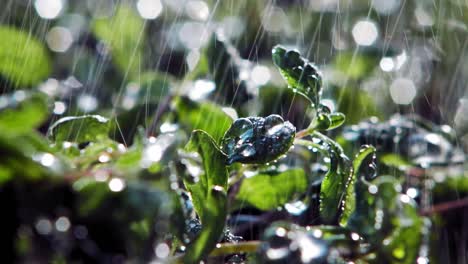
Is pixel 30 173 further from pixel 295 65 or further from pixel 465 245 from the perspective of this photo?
pixel 465 245

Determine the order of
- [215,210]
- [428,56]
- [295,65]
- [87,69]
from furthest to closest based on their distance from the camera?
[428,56] < [87,69] < [295,65] < [215,210]

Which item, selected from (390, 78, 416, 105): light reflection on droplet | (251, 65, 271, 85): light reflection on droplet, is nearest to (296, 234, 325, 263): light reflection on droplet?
(251, 65, 271, 85): light reflection on droplet

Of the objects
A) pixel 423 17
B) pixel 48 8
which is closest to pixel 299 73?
pixel 48 8

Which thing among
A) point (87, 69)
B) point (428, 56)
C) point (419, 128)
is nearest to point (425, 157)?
point (419, 128)

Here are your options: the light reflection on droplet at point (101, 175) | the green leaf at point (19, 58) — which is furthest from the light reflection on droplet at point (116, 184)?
the green leaf at point (19, 58)

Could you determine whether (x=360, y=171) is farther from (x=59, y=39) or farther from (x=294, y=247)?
(x=59, y=39)

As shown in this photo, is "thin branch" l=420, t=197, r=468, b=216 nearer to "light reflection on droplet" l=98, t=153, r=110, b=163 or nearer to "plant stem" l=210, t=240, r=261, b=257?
"plant stem" l=210, t=240, r=261, b=257
